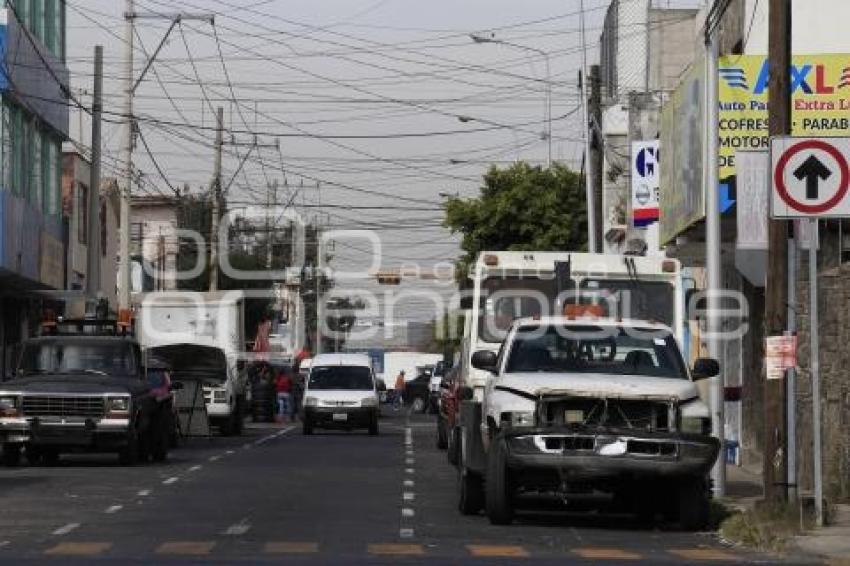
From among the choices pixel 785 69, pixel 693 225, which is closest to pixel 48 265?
pixel 693 225

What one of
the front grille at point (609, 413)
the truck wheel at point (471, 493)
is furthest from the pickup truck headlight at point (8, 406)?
the front grille at point (609, 413)

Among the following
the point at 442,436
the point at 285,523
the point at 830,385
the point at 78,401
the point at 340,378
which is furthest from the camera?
the point at 340,378

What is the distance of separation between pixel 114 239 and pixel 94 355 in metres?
41.1

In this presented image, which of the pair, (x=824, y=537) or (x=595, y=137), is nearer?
(x=824, y=537)

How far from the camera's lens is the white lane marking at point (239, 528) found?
17344 millimetres

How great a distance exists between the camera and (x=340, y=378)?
47.4 metres

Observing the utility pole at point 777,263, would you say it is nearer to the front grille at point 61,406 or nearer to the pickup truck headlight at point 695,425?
the pickup truck headlight at point 695,425

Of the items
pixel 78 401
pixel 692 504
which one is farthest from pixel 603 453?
pixel 78 401

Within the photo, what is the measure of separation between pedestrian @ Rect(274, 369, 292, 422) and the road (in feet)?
99.7

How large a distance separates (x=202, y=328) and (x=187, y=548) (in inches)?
1271

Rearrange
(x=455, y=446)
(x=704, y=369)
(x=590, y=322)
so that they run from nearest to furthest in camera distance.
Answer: (x=704, y=369), (x=590, y=322), (x=455, y=446)

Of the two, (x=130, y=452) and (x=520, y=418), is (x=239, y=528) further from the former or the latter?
(x=130, y=452)

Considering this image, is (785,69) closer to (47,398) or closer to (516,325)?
(516,325)

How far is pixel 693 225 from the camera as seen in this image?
94.5 feet
